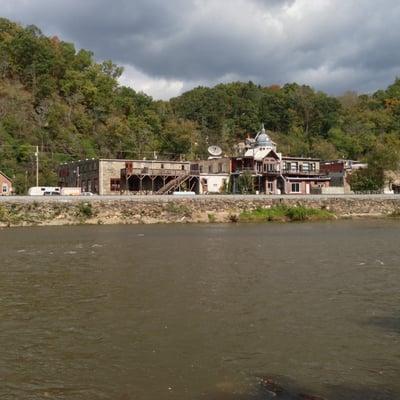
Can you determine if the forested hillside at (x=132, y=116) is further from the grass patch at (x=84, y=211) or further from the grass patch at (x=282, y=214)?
the grass patch at (x=84, y=211)

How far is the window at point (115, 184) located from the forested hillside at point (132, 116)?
12193 mm

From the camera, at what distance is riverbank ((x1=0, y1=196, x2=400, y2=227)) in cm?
5203

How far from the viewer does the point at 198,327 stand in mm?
12727

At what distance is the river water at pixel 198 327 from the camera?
30.3ft

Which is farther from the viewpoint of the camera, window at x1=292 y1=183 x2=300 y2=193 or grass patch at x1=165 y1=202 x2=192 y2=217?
window at x1=292 y1=183 x2=300 y2=193

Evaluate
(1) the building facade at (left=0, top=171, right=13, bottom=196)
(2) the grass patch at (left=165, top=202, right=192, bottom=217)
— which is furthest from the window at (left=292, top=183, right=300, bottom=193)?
(1) the building facade at (left=0, top=171, right=13, bottom=196)

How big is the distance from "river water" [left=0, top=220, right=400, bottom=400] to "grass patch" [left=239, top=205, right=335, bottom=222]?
32.0m

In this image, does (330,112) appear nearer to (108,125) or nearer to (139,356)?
(108,125)

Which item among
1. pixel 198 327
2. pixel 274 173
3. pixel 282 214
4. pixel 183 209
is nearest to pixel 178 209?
pixel 183 209

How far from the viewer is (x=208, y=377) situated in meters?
9.53

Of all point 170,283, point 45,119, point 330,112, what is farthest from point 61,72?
point 170,283

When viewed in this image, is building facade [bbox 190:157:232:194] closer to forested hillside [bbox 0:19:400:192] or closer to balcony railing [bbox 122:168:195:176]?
balcony railing [bbox 122:168:195:176]

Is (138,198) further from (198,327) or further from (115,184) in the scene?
(198,327)

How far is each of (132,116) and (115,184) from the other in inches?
1367
